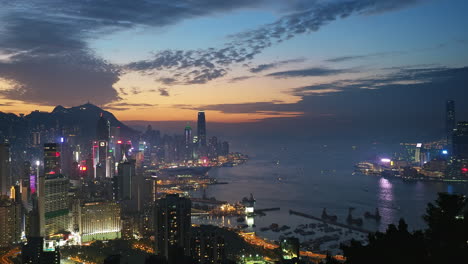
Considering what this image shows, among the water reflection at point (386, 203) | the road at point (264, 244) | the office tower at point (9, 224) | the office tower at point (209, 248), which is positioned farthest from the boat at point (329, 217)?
the office tower at point (9, 224)

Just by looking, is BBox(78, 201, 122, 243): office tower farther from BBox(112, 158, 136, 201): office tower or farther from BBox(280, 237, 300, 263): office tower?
BBox(280, 237, 300, 263): office tower

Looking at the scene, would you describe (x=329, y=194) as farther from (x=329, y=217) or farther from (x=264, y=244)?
(x=264, y=244)

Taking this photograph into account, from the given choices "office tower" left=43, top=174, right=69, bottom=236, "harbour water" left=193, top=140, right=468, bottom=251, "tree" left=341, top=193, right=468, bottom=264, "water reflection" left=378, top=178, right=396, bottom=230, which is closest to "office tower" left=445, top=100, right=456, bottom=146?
"harbour water" left=193, top=140, right=468, bottom=251

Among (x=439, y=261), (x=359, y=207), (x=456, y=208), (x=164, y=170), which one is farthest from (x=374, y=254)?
(x=164, y=170)

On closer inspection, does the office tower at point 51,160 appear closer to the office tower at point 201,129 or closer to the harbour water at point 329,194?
the harbour water at point 329,194

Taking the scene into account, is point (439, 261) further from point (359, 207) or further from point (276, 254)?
point (359, 207)

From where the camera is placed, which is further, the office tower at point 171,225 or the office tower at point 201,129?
the office tower at point 201,129

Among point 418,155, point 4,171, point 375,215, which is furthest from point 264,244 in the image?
point 418,155
